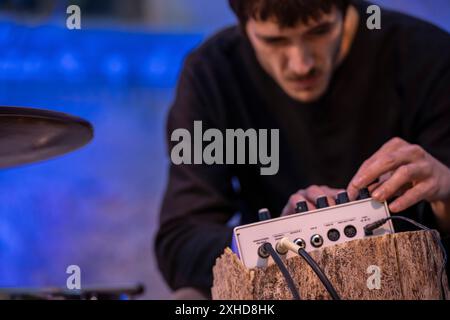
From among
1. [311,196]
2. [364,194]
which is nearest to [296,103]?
[311,196]

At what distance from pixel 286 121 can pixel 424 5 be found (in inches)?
28.8

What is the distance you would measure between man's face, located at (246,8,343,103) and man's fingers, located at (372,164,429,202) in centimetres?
47

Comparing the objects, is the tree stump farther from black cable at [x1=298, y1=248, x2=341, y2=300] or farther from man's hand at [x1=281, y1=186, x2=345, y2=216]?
man's hand at [x1=281, y1=186, x2=345, y2=216]

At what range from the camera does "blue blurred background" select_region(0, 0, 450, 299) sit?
280 cm

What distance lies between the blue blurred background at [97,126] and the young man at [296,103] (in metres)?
0.95

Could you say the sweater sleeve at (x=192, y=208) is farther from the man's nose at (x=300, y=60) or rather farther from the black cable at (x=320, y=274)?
the black cable at (x=320, y=274)

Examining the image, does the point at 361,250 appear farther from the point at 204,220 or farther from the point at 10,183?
the point at 10,183

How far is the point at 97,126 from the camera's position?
2930 mm

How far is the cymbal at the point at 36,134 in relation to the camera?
1170 mm

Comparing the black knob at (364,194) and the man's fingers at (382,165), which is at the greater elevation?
the man's fingers at (382,165)

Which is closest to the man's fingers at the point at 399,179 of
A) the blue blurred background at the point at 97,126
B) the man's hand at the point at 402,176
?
the man's hand at the point at 402,176

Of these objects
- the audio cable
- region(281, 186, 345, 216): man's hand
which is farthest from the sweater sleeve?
the audio cable

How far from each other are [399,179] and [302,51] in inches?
20.4

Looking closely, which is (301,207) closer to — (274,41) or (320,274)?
(320,274)
